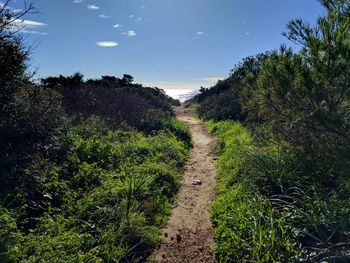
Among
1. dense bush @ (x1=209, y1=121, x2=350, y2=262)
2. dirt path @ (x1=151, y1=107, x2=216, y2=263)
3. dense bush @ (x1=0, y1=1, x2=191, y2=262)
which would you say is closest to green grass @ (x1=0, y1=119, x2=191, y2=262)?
dense bush @ (x1=0, y1=1, x2=191, y2=262)

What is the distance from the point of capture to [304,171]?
6.08m

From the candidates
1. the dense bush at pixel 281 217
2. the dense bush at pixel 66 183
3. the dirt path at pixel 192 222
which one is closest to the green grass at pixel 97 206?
the dense bush at pixel 66 183

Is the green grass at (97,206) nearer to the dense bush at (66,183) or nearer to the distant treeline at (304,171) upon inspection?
the dense bush at (66,183)

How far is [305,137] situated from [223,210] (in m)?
1.96

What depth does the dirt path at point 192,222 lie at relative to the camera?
5027 millimetres

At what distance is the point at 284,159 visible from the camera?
268 inches

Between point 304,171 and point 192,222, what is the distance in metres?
2.22

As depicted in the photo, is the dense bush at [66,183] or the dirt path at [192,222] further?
the dirt path at [192,222]

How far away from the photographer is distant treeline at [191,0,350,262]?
13.5 ft

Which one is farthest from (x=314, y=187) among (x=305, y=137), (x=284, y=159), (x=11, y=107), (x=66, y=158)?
(x=11, y=107)

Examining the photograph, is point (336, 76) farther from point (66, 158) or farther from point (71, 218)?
point (66, 158)

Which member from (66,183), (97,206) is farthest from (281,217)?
(66,183)

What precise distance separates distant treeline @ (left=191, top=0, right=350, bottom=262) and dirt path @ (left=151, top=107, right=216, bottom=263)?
264 millimetres

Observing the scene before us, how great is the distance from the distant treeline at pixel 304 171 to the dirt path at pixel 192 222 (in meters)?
0.26
